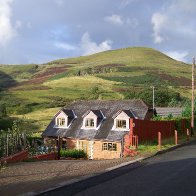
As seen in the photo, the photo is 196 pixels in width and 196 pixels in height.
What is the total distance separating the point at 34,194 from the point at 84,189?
1.53 m

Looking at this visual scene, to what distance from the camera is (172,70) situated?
138750 millimetres

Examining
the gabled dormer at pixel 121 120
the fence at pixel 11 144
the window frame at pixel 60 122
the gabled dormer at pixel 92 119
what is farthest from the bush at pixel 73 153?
the window frame at pixel 60 122

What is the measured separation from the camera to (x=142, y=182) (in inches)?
504

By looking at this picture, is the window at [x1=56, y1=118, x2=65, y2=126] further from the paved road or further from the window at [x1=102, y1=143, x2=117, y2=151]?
the paved road

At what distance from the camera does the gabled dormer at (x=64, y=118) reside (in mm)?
45791

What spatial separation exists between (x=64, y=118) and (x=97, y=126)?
4857 millimetres

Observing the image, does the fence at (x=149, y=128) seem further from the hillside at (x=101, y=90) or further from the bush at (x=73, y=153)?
the hillside at (x=101, y=90)

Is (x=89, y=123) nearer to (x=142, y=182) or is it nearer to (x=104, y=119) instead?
(x=104, y=119)

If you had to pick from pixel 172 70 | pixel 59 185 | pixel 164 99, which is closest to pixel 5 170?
pixel 59 185

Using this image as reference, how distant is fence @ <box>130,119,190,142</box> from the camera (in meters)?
26.5

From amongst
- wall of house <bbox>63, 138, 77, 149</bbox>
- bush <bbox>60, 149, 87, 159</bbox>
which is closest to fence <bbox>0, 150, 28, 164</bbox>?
bush <bbox>60, 149, 87, 159</bbox>

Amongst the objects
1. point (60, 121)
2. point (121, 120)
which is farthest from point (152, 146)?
point (60, 121)

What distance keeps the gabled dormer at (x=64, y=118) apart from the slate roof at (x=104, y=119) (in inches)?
17.6

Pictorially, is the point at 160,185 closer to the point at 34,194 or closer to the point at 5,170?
the point at 34,194
